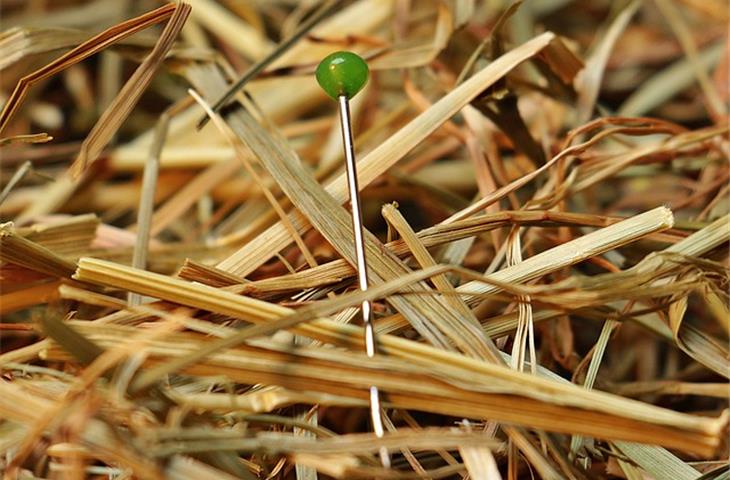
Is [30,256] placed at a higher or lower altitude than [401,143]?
lower

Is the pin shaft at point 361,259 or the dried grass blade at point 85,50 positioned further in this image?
the dried grass blade at point 85,50

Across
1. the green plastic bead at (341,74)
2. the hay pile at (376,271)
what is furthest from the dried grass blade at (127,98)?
the green plastic bead at (341,74)

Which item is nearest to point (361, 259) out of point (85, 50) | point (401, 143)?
point (401, 143)

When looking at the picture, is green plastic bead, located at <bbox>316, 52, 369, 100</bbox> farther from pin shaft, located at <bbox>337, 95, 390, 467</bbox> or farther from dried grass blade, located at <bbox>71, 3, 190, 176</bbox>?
dried grass blade, located at <bbox>71, 3, 190, 176</bbox>

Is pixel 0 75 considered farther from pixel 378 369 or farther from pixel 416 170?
pixel 378 369

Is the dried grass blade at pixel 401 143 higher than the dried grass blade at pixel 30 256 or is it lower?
higher

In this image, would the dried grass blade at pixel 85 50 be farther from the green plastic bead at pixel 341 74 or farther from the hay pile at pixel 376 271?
the green plastic bead at pixel 341 74

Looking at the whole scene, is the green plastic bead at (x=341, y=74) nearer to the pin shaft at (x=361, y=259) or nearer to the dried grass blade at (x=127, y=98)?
the pin shaft at (x=361, y=259)

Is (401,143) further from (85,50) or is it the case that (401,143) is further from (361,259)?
(85,50)
